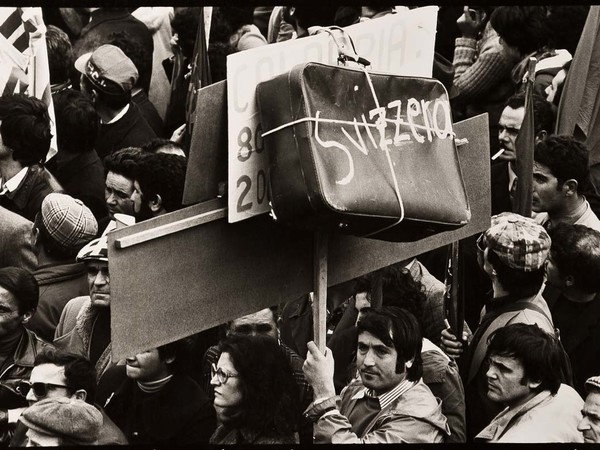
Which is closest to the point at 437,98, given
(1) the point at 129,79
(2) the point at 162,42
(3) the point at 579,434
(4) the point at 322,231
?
(4) the point at 322,231

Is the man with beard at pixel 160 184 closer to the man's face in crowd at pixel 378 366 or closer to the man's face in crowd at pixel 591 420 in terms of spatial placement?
the man's face in crowd at pixel 378 366

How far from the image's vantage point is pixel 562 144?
662 cm

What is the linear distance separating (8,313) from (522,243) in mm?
2031

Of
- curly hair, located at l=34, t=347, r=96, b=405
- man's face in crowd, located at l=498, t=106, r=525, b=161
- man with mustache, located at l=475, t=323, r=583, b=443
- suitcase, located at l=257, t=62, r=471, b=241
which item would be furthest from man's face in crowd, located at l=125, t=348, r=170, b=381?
man's face in crowd, located at l=498, t=106, r=525, b=161

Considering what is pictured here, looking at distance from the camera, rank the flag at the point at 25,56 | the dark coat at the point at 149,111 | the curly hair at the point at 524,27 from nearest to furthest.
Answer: the flag at the point at 25,56, the curly hair at the point at 524,27, the dark coat at the point at 149,111

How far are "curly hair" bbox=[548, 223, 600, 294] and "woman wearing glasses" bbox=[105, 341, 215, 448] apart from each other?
142 cm

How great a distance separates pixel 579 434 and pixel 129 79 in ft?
11.7

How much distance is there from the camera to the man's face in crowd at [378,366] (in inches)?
213

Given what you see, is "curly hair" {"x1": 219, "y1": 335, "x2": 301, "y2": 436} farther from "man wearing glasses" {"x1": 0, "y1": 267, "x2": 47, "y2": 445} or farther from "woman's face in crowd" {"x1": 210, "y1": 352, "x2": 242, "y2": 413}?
"man wearing glasses" {"x1": 0, "y1": 267, "x2": 47, "y2": 445}

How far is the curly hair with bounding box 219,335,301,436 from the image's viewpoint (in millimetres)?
5508

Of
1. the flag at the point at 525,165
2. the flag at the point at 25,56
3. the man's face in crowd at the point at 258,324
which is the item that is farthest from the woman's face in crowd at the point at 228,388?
the flag at the point at 25,56

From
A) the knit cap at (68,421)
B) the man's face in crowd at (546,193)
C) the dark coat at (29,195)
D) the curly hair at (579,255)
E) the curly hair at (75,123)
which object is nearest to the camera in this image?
the knit cap at (68,421)

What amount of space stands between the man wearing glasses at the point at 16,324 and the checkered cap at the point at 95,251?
270 mm

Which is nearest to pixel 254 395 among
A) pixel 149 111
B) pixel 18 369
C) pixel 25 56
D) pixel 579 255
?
pixel 18 369
